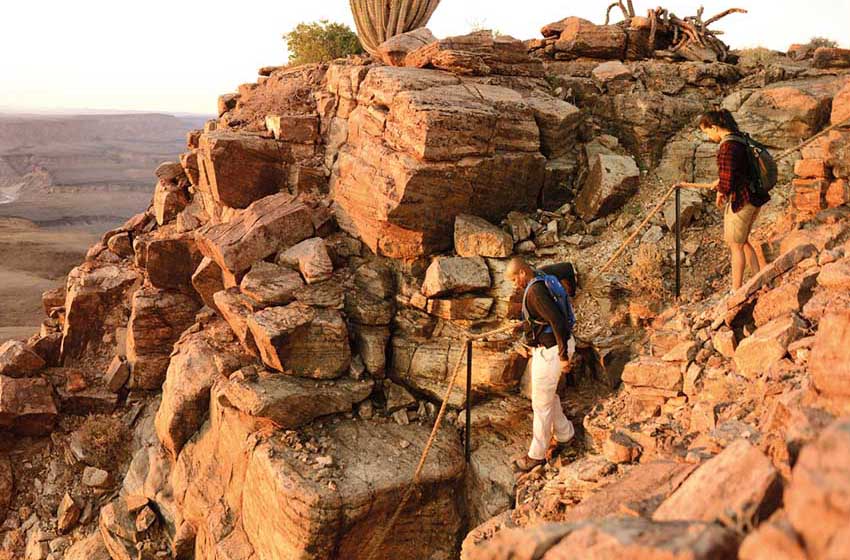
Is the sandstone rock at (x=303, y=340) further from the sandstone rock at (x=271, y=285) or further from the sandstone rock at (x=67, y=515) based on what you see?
the sandstone rock at (x=67, y=515)

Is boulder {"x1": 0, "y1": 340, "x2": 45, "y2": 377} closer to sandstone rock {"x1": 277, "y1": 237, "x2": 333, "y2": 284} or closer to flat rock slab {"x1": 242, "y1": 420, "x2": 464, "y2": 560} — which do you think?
sandstone rock {"x1": 277, "y1": 237, "x2": 333, "y2": 284}

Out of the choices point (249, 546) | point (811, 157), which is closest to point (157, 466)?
point (249, 546)

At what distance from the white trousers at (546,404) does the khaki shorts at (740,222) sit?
2.29m

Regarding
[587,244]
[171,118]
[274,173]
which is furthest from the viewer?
[171,118]

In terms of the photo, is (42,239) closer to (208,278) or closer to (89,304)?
(89,304)

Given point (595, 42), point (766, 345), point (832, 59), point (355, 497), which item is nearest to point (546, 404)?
point (766, 345)

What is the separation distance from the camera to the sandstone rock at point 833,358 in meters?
3.49

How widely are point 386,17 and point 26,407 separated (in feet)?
34.2

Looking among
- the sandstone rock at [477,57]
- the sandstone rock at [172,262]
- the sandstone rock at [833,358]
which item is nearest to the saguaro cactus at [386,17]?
the sandstone rock at [477,57]

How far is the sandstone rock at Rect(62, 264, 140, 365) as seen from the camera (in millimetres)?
12328

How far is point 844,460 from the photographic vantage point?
2.38 m

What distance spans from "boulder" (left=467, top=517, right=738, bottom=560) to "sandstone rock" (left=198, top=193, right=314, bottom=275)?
699cm

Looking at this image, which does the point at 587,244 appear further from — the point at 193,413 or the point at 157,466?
the point at 157,466

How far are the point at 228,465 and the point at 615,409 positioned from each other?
5281 mm
